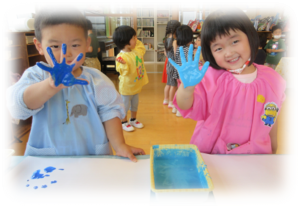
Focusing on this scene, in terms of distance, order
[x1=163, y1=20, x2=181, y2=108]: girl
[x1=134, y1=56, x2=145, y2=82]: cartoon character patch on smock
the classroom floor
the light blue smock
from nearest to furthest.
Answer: the light blue smock → the classroom floor → [x1=134, y1=56, x2=145, y2=82]: cartoon character patch on smock → [x1=163, y1=20, x2=181, y2=108]: girl

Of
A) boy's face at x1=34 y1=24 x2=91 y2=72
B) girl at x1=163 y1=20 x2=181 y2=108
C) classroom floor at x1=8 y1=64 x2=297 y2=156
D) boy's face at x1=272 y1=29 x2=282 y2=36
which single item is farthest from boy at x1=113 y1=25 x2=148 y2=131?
boy's face at x1=272 y1=29 x2=282 y2=36

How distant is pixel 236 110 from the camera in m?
0.84

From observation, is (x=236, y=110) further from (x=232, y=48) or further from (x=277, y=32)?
(x=277, y=32)

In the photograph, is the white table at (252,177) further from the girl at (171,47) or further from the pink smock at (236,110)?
the girl at (171,47)

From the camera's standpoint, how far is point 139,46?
7.94 ft

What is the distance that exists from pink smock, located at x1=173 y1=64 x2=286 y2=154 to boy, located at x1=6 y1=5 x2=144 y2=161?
301mm

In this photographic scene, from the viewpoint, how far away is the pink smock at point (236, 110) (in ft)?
2.67

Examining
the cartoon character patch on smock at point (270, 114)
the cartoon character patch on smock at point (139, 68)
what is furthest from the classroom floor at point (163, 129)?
the cartoon character patch on smock at point (270, 114)

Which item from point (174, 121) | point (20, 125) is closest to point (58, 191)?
point (174, 121)

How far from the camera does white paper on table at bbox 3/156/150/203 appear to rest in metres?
0.51

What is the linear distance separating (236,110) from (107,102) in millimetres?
504

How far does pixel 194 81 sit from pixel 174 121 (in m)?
1.85

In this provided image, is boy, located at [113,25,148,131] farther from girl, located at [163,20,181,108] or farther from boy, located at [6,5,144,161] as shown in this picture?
boy, located at [6,5,144,161]

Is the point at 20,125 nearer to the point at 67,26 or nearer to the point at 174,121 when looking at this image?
the point at 174,121
